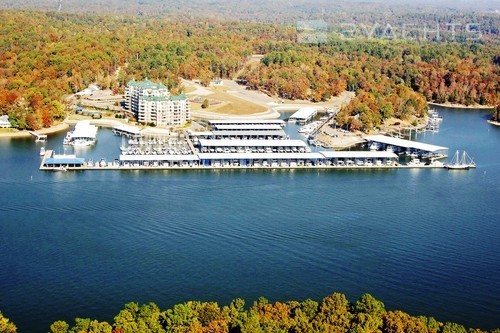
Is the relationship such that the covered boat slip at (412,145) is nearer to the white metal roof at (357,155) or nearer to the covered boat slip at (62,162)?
the white metal roof at (357,155)

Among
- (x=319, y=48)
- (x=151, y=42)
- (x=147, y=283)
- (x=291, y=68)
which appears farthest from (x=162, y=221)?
(x=319, y=48)

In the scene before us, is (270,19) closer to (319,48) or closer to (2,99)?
(319,48)

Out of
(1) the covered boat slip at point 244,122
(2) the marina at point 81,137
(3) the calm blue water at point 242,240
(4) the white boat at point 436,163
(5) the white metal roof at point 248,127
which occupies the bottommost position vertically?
(3) the calm blue water at point 242,240

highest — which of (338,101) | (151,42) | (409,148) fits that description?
(151,42)

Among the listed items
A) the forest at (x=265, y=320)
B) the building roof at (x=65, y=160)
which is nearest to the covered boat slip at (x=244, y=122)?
the building roof at (x=65, y=160)

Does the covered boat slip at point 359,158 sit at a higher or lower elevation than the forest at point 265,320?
higher

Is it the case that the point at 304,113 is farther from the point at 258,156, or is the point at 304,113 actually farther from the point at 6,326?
the point at 6,326

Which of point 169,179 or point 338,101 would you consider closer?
point 169,179
